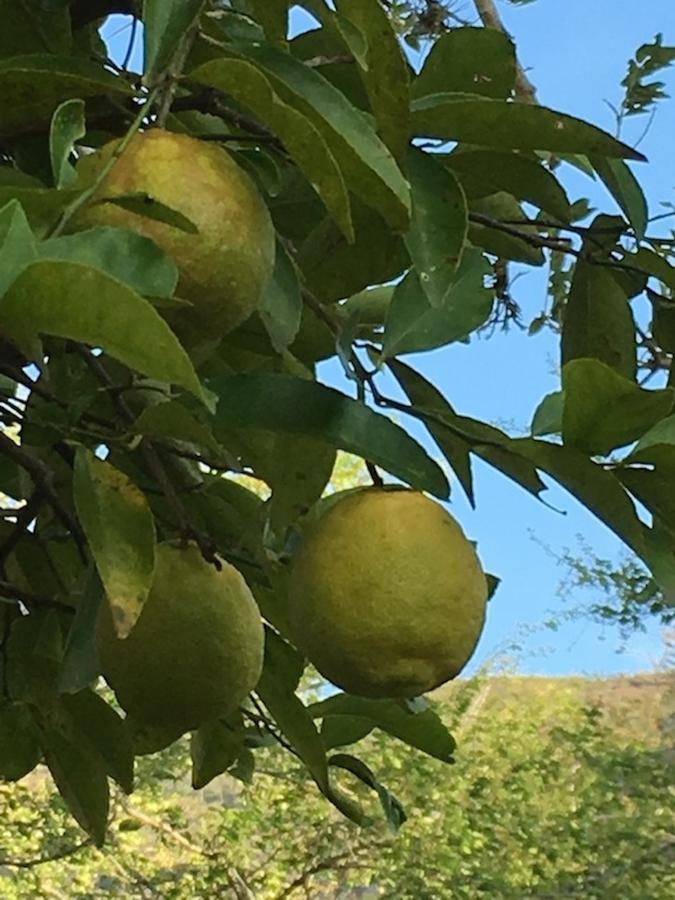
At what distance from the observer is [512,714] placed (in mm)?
2926

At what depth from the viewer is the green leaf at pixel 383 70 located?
0.45 meters

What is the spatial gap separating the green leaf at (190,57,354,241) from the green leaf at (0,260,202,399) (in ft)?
0.34

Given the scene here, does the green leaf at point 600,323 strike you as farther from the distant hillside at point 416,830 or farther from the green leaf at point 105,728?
the distant hillside at point 416,830

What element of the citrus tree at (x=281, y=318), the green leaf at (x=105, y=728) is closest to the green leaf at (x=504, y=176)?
the citrus tree at (x=281, y=318)

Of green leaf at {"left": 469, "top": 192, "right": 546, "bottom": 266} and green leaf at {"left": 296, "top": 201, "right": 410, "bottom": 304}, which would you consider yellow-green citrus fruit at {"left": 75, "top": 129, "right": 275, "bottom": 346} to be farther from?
green leaf at {"left": 469, "top": 192, "right": 546, "bottom": 266}

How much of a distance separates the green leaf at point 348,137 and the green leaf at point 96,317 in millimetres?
123

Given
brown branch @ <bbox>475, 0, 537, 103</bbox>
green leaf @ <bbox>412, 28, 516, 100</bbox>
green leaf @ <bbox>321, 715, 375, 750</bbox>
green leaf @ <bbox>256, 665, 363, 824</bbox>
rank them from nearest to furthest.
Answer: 1. green leaf @ <bbox>412, 28, 516, 100</bbox>
2. green leaf @ <bbox>256, 665, 363, 824</bbox>
3. green leaf @ <bbox>321, 715, 375, 750</bbox>
4. brown branch @ <bbox>475, 0, 537, 103</bbox>

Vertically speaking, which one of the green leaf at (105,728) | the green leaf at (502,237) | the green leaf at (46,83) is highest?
the green leaf at (502,237)

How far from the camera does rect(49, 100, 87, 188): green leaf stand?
1.34 ft

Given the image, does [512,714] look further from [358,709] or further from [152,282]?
[152,282]

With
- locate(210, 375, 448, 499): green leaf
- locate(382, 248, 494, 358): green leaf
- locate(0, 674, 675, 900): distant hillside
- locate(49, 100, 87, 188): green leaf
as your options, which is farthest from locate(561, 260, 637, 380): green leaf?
locate(0, 674, 675, 900): distant hillside

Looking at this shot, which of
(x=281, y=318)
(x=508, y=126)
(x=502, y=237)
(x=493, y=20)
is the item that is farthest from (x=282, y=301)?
(x=493, y=20)

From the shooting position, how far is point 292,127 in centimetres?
43

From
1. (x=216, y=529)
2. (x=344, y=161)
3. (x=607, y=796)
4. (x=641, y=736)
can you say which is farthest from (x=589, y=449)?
(x=641, y=736)
